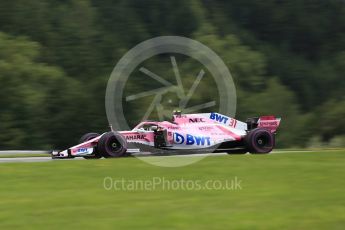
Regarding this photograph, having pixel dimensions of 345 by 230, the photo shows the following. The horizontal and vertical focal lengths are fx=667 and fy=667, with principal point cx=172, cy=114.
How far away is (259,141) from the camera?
1933 cm

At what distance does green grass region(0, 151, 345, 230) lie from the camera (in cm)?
895

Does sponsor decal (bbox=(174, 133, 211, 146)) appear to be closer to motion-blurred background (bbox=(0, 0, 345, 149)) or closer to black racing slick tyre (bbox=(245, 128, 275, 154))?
black racing slick tyre (bbox=(245, 128, 275, 154))

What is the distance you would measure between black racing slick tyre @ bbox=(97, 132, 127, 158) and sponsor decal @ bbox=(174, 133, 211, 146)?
1.64 metres

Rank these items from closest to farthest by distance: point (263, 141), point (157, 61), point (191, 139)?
point (191, 139) < point (263, 141) < point (157, 61)

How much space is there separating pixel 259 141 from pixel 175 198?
353 inches

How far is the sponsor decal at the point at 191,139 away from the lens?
1923cm

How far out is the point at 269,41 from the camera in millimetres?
127750

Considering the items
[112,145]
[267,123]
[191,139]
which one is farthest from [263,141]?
[112,145]

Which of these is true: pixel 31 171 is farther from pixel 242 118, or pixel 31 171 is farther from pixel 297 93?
pixel 297 93

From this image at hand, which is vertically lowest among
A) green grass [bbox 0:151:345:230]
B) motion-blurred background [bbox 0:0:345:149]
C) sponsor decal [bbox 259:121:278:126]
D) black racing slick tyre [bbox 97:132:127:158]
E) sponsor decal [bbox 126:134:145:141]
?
green grass [bbox 0:151:345:230]

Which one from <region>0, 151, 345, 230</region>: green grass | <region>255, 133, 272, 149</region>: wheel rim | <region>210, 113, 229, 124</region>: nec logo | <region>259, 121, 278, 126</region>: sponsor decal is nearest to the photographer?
<region>0, 151, 345, 230</region>: green grass

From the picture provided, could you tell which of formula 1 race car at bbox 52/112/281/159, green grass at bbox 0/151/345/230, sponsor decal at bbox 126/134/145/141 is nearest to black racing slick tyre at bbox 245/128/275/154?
formula 1 race car at bbox 52/112/281/159

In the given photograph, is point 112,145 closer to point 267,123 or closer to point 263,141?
point 263,141

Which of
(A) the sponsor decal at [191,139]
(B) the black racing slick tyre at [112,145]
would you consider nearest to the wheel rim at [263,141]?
(A) the sponsor decal at [191,139]
